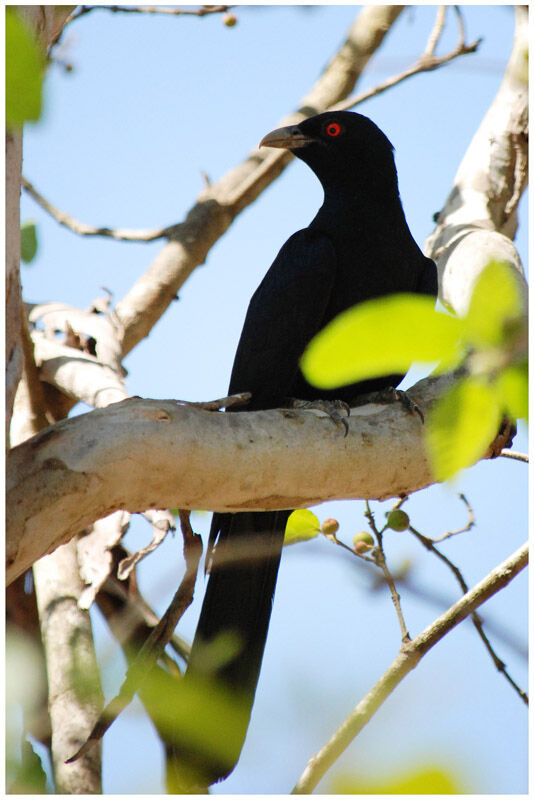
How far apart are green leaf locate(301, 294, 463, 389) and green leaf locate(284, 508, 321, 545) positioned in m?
2.57

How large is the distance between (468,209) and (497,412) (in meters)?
4.05

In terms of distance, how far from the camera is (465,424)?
120 cm

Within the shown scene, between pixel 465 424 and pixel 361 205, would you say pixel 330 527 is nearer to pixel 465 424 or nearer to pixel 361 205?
pixel 361 205

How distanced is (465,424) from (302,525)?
8.39 ft

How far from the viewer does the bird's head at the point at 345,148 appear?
4.64 meters

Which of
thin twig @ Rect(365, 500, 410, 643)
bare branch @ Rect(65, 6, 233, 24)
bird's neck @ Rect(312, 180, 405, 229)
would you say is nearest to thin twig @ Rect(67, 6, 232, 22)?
bare branch @ Rect(65, 6, 233, 24)

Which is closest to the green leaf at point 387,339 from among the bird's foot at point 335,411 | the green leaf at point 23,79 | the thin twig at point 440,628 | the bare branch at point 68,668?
the green leaf at point 23,79

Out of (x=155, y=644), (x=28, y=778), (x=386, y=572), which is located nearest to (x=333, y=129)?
(x=386, y=572)

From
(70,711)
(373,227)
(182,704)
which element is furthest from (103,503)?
(373,227)

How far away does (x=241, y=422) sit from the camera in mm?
2568

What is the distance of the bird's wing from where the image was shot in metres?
3.94

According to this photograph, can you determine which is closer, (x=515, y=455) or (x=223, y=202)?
(x=515, y=455)

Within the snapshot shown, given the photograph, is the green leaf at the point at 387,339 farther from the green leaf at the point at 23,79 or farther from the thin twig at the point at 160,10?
the thin twig at the point at 160,10

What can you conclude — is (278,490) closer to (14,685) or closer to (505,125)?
(14,685)
